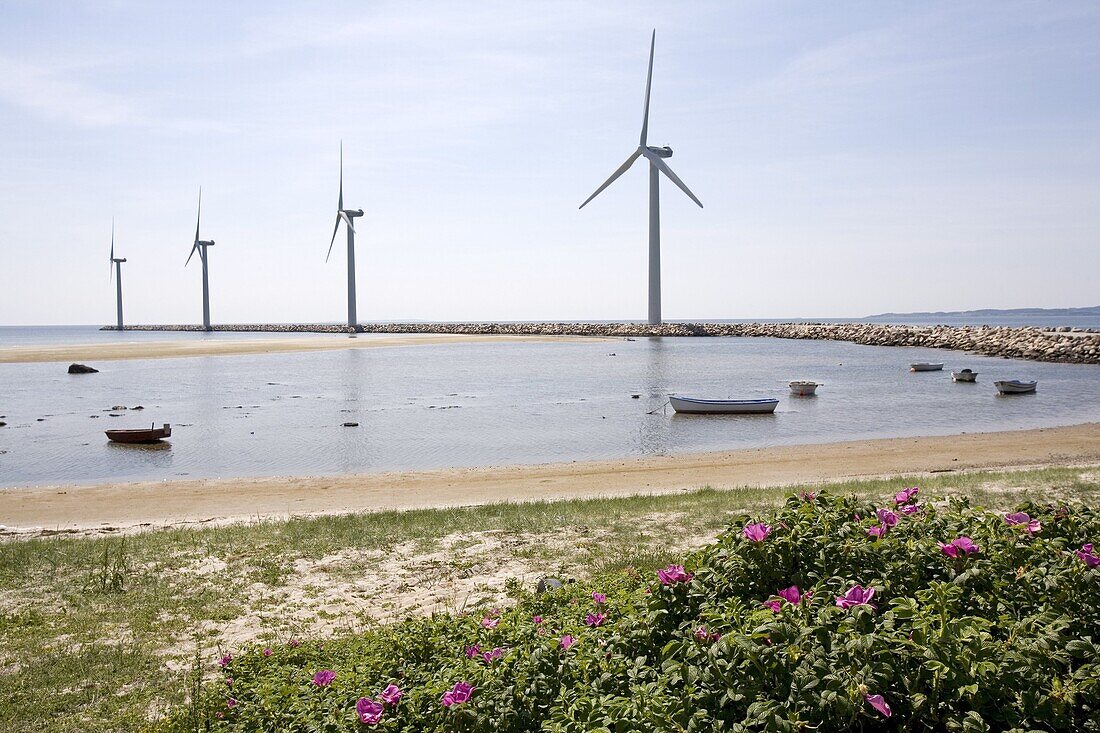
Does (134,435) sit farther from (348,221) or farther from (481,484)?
(348,221)

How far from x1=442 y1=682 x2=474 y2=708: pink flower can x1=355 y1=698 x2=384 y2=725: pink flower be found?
1.31 ft

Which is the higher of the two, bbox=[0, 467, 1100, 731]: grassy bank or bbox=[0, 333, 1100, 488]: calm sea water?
bbox=[0, 467, 1100, 731]: grassy bank

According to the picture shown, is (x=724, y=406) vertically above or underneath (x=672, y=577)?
underneath

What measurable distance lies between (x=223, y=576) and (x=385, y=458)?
60.5 feet

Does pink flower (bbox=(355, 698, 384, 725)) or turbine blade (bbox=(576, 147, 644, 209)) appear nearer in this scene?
pink flower (bbox=(355, 698, 384, 725))

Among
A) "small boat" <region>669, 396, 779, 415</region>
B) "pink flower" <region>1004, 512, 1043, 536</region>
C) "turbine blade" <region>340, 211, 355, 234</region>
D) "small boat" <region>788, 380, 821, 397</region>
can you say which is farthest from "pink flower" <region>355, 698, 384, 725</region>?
"turbine blade" <region>340, 211, 355, 234</region>

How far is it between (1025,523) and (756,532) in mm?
1944

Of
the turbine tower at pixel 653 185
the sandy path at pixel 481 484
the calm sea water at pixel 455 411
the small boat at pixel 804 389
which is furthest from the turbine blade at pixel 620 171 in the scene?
the sandy path at pixel 481 484

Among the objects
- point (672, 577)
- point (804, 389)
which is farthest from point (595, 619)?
point (804, 389)

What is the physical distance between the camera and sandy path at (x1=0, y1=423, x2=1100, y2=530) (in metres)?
19.0

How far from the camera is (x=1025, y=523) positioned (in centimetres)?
531

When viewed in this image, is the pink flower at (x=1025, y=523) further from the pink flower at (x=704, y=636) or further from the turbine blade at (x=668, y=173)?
the turbine blade at (x=668, y=173)

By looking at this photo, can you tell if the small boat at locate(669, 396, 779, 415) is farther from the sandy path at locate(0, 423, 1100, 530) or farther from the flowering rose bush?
the flowering rose bush

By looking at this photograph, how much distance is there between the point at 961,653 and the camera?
12.0 feet
